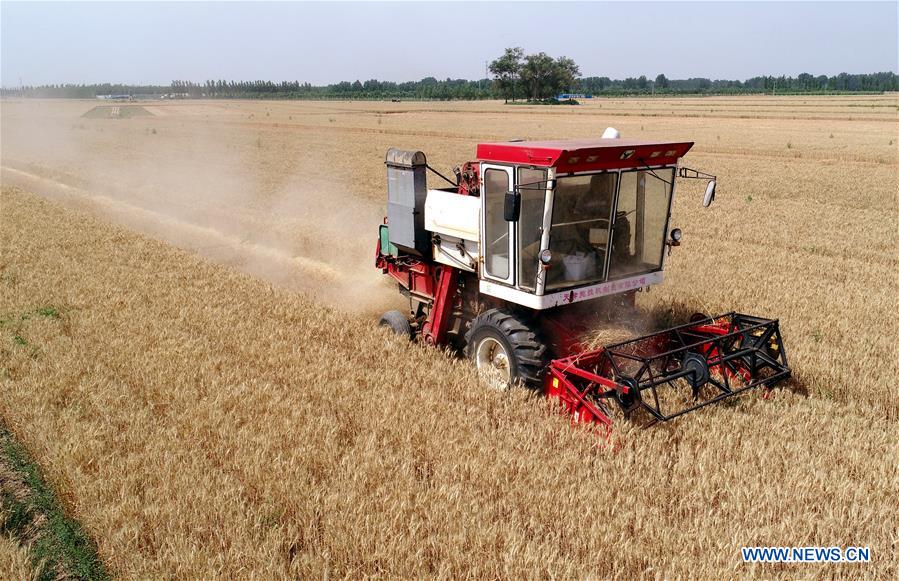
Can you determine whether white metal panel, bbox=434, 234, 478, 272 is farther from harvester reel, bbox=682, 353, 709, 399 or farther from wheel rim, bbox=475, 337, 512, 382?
harvester reel, bbox=682, 353, 709, 399

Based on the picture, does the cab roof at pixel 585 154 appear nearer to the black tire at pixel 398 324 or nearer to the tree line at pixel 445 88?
the black tire at pixel 398 324

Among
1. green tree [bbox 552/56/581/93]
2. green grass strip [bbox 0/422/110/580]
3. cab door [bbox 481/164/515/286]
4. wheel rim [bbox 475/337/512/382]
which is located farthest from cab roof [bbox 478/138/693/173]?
green tree [bbox 552/56/581/93]

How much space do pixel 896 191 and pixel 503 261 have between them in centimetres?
1557

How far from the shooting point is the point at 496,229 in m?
6.36

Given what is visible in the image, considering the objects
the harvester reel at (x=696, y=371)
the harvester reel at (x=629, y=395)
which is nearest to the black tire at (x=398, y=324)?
the harvester reel at (x=629, y=395)

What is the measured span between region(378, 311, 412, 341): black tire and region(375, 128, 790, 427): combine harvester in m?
1.08

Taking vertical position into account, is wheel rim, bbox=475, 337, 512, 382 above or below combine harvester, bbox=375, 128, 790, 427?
below

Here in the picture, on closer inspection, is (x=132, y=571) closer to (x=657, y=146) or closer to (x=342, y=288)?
(x=657, y=146)

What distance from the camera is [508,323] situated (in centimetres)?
621

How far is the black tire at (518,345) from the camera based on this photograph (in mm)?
5977

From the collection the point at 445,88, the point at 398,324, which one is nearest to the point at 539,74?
the point at 445,88

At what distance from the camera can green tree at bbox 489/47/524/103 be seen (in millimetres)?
88188

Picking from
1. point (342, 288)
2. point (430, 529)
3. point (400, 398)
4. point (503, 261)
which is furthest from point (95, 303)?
point (430, 529)

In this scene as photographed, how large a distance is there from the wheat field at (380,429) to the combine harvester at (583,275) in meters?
0.33
